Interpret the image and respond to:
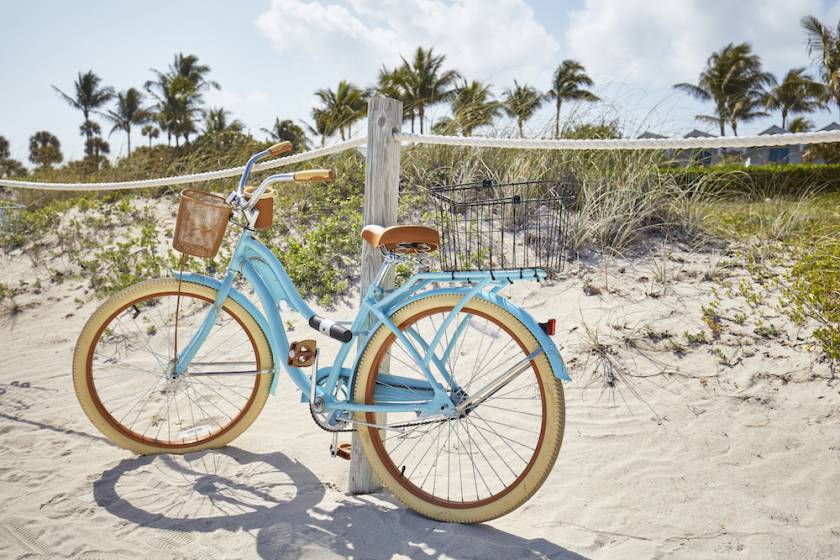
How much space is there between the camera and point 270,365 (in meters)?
2.92

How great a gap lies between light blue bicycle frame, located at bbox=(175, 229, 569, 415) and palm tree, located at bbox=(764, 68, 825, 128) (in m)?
42.4

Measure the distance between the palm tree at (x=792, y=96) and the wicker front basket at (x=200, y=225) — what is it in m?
42.7

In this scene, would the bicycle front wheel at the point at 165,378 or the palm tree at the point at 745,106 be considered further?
the palm tree at the point at 745,106

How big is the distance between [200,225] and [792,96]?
44519 mm

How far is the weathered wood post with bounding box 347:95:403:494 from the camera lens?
2746mm

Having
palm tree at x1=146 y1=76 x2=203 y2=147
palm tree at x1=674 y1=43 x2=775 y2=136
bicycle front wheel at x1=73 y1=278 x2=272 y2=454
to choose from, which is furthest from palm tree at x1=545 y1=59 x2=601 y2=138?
bicycle front wheel at x1=73 y1=278 x2=272 y2=454

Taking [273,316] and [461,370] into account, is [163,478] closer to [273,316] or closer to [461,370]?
[273,316]

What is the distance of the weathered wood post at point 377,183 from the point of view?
2.75 m

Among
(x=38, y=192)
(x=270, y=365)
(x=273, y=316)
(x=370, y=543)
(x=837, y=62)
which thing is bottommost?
(x=370, y=543)

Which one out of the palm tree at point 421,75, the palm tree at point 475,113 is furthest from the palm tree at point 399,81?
the palm tree at point 475,113

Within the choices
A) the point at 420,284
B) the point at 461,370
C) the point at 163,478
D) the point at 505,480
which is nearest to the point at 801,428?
the point at 505,480

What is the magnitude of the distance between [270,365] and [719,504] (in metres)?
2.15

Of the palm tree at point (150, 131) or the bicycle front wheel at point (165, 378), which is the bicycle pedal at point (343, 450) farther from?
the palm tree at point (150, 131)

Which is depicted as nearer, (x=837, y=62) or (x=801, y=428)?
(x=801, y=428)
